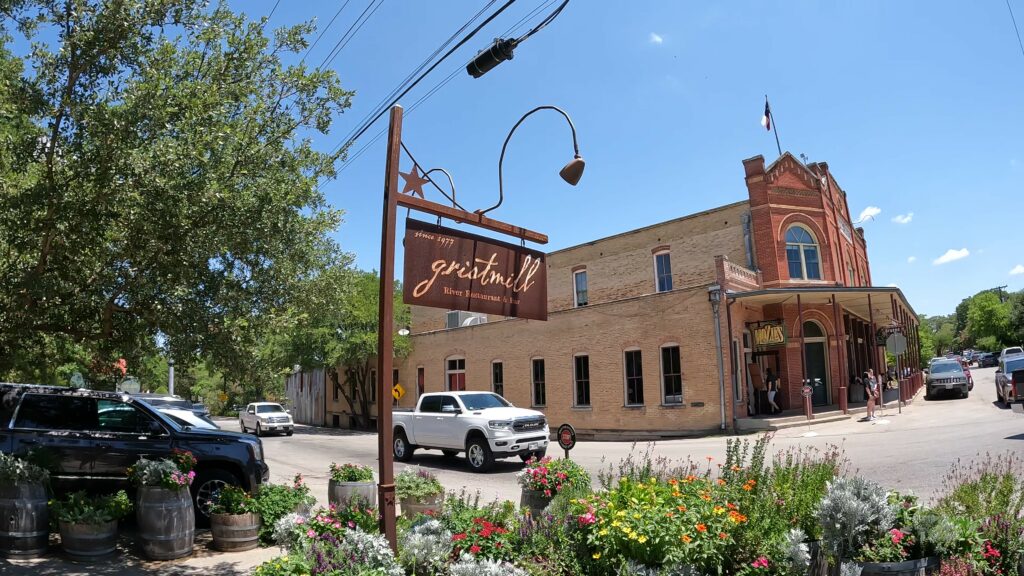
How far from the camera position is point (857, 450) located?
15203 millimetres

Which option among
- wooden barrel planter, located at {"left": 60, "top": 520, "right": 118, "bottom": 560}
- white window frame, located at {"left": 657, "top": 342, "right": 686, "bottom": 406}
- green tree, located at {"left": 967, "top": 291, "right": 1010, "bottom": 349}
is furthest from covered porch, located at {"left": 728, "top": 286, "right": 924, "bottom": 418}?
green tree, located at {"left": 967, "top": 291, "right": 1010, "bottom": 349}

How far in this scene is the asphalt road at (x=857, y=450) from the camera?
12.0 m

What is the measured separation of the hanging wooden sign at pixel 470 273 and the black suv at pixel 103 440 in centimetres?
560

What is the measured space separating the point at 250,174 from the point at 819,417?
843 inches

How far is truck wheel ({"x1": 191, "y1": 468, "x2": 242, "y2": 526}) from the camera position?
28.4ft

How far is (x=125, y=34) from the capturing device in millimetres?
6820

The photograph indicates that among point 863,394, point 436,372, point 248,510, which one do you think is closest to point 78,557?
point 248,510

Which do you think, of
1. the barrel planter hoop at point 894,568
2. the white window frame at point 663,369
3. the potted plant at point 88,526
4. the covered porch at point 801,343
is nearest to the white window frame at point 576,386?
the white window frame at point 663,369

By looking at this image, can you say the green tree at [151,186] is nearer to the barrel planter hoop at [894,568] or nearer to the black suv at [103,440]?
the black suv at [103,440]

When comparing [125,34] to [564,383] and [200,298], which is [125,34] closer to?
[200,298]

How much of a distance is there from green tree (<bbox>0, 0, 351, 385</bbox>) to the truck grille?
26.9ft

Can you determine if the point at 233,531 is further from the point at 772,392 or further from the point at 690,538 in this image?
the point at 772,392

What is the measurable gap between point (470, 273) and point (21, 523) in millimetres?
5703

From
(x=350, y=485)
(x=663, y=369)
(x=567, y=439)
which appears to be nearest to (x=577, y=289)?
(x=663, y=369)
